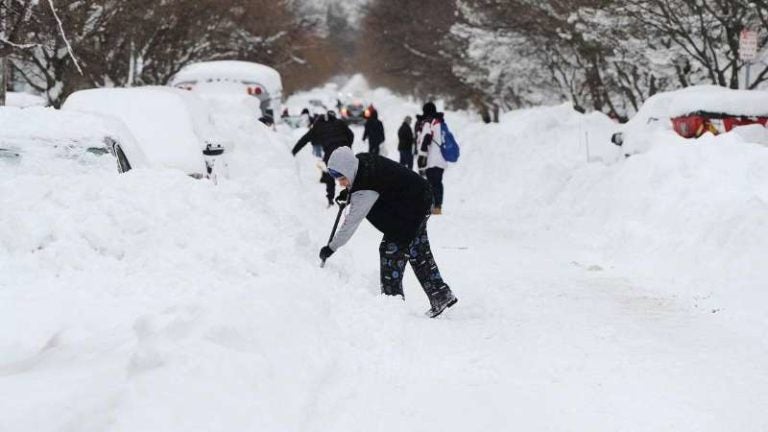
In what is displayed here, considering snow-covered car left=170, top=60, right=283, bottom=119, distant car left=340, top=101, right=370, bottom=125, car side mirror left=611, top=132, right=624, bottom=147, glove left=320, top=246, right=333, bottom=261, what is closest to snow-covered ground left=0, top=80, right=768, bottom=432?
glove left=320, top=246, right=333, bottom=261

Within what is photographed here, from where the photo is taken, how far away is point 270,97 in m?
23.7

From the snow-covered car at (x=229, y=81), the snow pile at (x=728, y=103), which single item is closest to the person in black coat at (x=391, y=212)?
the snow pile at (x=728, y=103)

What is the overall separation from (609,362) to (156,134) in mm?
7436

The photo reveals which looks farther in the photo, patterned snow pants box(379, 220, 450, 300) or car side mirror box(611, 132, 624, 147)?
car side mirror box(611, 132, 624, 147)

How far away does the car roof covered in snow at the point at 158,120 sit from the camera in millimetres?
10805

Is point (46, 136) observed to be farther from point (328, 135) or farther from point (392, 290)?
point (328, 135)

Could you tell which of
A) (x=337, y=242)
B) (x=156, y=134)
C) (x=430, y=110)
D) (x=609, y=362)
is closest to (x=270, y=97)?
(x=430, y=110)

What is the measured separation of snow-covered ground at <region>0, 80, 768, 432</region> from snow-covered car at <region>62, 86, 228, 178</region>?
2889 millimetres

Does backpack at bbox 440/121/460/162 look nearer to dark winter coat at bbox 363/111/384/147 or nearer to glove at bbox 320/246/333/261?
dark winter coat at bbox 363/111/384/147

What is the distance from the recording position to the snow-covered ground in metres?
3.93

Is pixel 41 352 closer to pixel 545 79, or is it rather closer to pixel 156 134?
pixel 156 134

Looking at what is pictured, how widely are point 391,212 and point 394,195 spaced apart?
0.14 meters

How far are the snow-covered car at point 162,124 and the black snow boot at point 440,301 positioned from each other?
14.9ft

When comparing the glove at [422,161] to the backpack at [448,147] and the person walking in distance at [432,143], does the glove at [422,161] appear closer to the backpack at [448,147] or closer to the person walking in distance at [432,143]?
the person walking in distance at [432,143]
